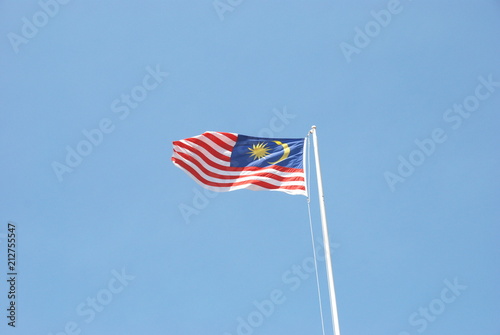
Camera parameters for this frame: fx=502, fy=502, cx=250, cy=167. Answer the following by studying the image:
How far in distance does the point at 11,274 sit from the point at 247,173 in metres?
13.7

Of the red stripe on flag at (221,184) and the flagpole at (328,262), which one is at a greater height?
the red stripe on flag at (221,184)

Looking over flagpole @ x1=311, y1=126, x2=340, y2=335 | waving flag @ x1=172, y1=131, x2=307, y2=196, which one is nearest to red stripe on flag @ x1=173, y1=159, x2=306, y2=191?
waving flag @ x1=172, y1=131, x2=307, y2=196

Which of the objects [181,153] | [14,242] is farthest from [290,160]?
[14,242]

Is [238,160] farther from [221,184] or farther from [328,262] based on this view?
[328,262]

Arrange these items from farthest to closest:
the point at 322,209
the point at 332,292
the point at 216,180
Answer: the point at 216,180, the point at 322,209, the point at 332,292

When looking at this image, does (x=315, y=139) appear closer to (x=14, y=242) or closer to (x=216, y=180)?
(x=216, y=180)

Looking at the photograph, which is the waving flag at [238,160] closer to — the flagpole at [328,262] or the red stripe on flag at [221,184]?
the red stripe on flag at [221,184]

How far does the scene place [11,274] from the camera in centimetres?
2380

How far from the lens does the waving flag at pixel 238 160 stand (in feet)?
56.7

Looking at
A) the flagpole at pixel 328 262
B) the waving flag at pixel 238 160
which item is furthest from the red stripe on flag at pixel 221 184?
the flagpole at pixel 328 262

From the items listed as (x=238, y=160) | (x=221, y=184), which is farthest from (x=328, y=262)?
(x=238, y=160)

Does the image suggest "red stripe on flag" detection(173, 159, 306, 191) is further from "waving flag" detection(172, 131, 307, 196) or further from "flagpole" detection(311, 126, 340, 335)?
"flagpole" detection(311, 126, 340, 335)

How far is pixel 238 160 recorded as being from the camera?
18.0 m

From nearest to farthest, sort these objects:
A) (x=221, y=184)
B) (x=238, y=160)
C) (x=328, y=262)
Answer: (x=328, y=262) → (x=221, y=184) → (x=238, y=160)
